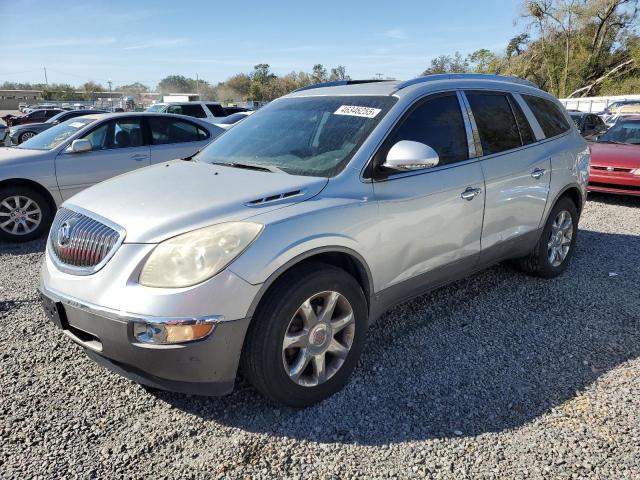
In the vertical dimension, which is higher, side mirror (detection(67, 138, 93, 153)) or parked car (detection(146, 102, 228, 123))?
parked car (detection(146, 102, 228, 123))

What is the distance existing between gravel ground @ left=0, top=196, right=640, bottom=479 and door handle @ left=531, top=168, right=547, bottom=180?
1.13 m

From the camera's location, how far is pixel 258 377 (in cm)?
249

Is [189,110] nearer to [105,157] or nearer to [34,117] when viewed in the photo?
[105,157]

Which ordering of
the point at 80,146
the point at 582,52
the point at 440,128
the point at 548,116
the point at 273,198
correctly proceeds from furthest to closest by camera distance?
the point at 582,52 < the point at 80,146 < the point at 548,116 < the point at 440,128 < the point at 273,198

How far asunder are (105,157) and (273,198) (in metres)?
4.98

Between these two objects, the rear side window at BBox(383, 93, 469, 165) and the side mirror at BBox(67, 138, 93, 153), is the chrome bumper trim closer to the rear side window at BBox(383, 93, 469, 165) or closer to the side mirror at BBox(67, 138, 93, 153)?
the rear side window at BBox(383, 93, 469, 165)

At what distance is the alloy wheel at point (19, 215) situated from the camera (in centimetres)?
609

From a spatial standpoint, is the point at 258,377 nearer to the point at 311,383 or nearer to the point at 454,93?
the point at 311,383

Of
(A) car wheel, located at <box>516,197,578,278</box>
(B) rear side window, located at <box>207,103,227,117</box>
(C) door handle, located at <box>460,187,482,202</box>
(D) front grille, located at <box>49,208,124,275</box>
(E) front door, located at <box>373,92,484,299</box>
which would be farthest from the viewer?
(B) rear side window, located at <box>207,103,227,117</box>

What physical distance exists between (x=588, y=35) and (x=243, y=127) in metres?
51.3

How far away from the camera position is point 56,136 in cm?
690

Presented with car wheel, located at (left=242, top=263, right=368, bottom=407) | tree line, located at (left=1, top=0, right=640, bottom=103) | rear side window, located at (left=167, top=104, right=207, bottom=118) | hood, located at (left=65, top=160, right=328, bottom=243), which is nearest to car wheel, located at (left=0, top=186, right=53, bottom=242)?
hood, located at (left=65, top=160, right=328, bottom=243)

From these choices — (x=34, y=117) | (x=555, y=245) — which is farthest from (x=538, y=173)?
(x=34, y=117)

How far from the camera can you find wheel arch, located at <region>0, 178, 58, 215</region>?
6090 millimetres
